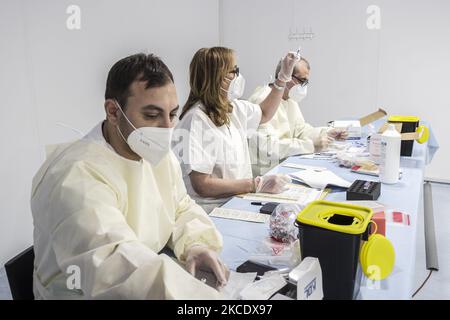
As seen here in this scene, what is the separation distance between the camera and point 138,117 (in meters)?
1.09

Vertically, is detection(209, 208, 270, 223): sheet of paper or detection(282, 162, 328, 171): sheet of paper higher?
detection(282, 162, 328, 171): sheet of paper

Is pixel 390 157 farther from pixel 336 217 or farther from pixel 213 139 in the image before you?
pixel 336 217

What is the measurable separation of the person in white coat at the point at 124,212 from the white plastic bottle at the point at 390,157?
980mm

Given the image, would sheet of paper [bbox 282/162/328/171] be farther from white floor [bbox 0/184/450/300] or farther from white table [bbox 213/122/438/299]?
white floor [bbox 0/184/450/300]

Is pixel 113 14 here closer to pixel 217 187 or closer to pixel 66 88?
pixel 66 88

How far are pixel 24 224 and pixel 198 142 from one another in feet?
4.55

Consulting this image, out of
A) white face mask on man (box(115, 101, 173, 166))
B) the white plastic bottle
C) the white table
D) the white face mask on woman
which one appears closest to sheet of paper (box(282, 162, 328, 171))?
the white table

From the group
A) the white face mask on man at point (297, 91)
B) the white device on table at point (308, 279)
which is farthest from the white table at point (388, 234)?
the white face mask on man at point (297, 91)

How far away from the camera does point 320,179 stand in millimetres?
1826

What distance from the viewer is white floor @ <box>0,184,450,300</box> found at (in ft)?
6.95

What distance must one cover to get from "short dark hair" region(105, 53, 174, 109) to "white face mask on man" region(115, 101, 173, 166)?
0.04 m

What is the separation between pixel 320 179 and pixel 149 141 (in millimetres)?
1007

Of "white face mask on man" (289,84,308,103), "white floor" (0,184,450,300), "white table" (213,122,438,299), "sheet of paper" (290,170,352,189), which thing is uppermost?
"white face mask on man" (289,84,308,103)
